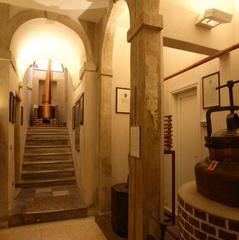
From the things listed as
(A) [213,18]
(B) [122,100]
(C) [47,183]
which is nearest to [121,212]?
(B) [122,100]

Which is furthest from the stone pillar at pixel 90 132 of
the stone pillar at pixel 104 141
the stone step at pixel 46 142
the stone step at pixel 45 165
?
the stone step at pixel 46 142

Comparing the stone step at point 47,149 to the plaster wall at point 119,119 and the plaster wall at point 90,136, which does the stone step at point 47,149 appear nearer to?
the plaster wall at point 90,136

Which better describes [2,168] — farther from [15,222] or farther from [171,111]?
[171,111]

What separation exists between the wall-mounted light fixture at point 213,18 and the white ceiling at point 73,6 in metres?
1.57

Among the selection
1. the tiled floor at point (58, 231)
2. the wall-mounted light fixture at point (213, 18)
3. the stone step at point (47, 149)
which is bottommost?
the tiled floor at point (58, 231)

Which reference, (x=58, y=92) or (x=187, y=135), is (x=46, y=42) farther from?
(x=58, y=92)

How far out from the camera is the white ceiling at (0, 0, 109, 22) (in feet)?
11.3

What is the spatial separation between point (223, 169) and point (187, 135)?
2526 millimetres

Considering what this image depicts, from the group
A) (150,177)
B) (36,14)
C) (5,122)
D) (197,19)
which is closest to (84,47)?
(36,14)

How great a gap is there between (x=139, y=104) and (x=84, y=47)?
242 cm

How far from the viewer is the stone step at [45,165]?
5.66 metres

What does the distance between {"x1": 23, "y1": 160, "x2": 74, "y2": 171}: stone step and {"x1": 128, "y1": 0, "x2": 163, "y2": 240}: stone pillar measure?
4.03m

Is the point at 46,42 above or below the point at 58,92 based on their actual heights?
above

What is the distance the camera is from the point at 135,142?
2.13 m
